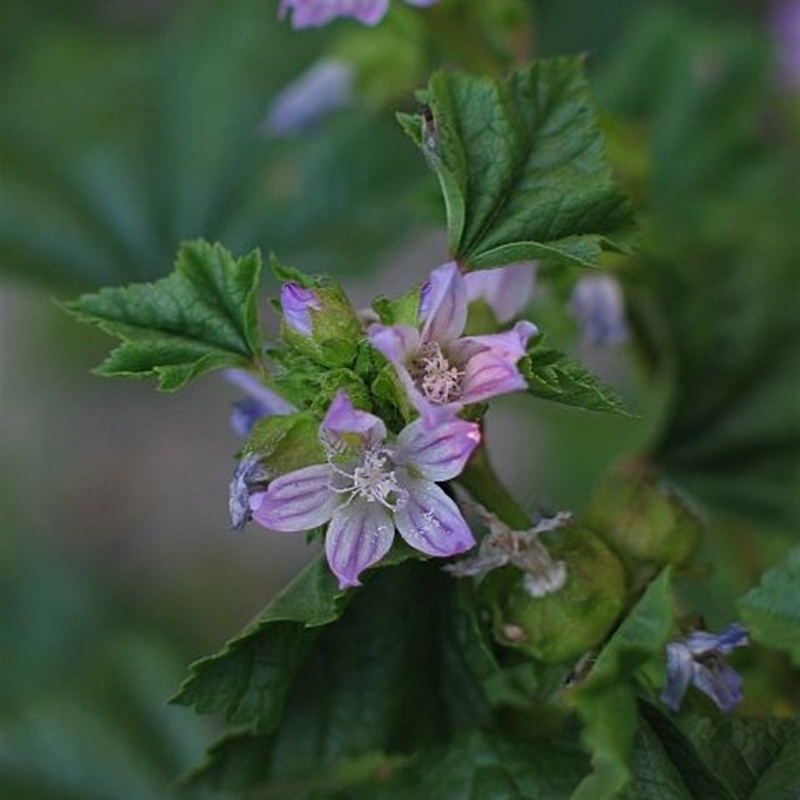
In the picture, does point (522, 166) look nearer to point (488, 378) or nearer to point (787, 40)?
point (488, 378)

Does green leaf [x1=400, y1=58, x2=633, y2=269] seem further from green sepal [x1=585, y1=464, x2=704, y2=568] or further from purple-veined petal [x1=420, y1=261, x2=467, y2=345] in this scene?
green sepal [x1=585, y1=464, x2=704, y2=568]

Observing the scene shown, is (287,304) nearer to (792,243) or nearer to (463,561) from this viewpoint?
(463,561)

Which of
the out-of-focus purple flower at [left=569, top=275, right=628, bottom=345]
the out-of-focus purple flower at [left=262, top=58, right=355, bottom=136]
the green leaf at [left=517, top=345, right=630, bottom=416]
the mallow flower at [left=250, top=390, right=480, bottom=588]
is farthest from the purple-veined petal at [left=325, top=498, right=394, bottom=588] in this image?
the out-of-focus purple flower at [left=262, top=58, right=355, bottom=136]

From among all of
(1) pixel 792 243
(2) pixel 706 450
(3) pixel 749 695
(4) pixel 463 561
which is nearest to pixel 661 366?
(2) pixel 706 450

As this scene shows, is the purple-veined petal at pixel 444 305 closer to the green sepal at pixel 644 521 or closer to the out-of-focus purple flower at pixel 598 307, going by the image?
the green sepal at pixel 644 521

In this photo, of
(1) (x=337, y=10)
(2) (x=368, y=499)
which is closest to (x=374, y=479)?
(2) (x=368, y=499)

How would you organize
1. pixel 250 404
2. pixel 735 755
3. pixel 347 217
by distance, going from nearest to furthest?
pixel 735 755, pixel 250 404, pixel 347 217

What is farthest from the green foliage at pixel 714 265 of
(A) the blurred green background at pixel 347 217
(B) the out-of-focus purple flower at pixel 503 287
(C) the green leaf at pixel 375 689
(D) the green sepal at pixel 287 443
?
(D) the green sepal at pixel 287 443
